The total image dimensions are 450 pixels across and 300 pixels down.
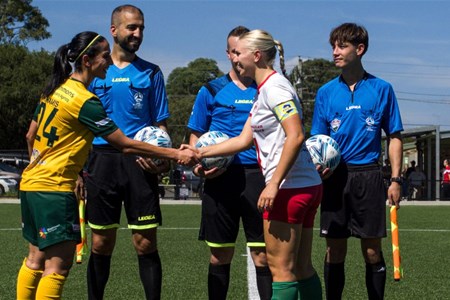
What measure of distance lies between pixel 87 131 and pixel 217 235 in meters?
1.59

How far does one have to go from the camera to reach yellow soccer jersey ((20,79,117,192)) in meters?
5.93

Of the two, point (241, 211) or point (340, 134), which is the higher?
point (340, 134)

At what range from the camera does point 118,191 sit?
23.8ft

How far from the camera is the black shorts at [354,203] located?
23.8 ft

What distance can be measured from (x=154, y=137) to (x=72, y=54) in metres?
1.14

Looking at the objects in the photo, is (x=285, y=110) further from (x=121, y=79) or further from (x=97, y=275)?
(x=97, y=275)

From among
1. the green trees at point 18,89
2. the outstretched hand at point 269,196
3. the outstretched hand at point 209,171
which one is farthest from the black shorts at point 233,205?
the green trees at point 18,89

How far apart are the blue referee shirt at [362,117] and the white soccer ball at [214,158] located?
1002 millimetres

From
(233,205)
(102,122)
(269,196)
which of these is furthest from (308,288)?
(102,122)

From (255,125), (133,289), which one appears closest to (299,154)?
(255,125)

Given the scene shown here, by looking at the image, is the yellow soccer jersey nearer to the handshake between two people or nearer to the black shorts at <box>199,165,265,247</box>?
the handshake between two people

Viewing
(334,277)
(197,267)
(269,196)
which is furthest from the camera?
(197,267)

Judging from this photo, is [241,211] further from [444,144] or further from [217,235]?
[444,144]

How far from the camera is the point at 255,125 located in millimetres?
6012
